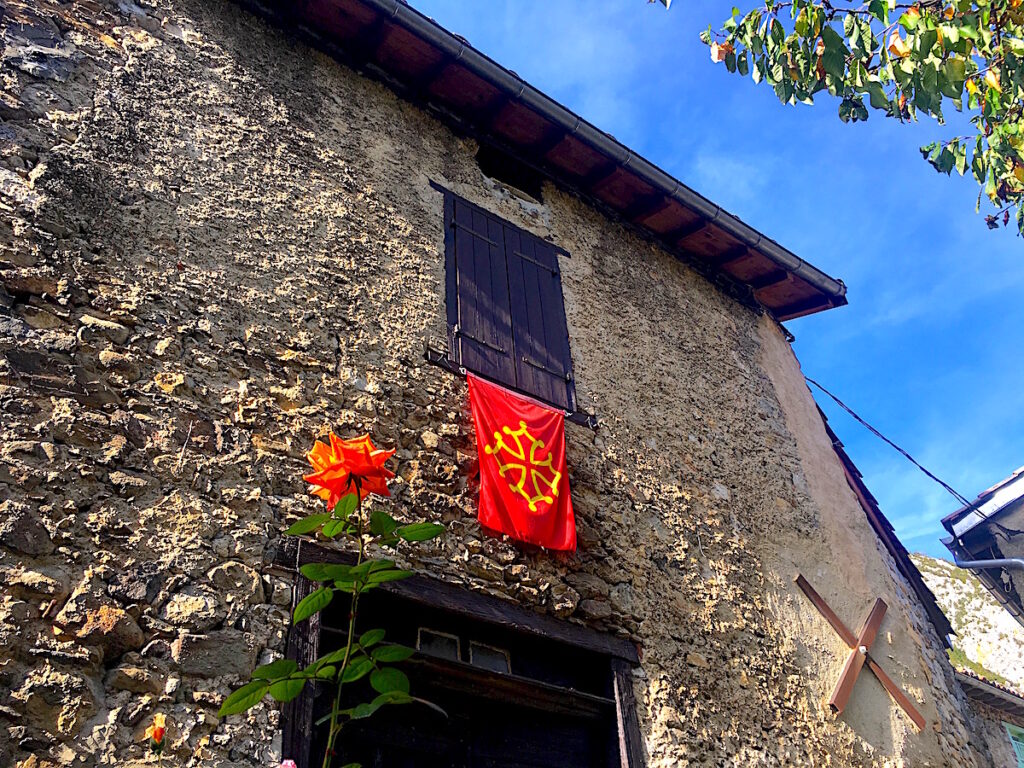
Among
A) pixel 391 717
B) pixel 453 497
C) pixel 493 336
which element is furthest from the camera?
pixel 493 336

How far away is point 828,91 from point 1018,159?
1086mm

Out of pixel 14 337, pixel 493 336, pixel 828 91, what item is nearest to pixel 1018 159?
pixel 828 91

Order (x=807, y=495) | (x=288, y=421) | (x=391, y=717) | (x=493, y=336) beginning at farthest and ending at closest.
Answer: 1. (x=807, y=495)
2. (x=493, y=336)
3. (x=288, y=421)
4. (x=391, y=717)

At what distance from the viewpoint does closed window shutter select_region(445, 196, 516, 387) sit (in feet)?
14.3

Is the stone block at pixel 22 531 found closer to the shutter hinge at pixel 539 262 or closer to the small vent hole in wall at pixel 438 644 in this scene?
the small vent hole in wall at pixel 438 644

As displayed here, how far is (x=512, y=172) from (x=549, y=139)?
35 cm

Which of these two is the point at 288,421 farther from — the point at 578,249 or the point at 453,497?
the point at 578,249

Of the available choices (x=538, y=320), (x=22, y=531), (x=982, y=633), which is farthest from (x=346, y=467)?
(x=982, y=633)

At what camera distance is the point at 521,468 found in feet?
12.8

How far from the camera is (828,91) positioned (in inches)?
→ 149

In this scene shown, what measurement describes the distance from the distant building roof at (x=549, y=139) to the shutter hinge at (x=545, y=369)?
179 centimetres

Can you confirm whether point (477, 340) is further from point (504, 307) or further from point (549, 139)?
point (549, 139)

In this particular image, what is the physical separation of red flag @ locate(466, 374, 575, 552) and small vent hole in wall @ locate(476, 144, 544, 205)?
1.94 metres

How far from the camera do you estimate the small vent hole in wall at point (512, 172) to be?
5.55 m
